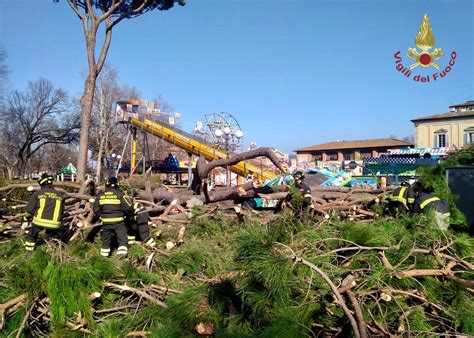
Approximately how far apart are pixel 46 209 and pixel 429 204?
→ 5.54 metres

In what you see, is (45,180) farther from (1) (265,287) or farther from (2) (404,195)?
(2) (404,195)

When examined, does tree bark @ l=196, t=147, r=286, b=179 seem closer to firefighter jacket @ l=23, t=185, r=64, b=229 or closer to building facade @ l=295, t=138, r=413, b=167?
firefighter jacket @ l=23, t=185, r=64, b=229

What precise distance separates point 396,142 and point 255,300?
203ft

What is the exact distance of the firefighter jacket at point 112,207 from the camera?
19.8 ft

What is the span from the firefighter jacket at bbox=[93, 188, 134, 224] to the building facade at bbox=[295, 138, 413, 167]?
51045 millimetres

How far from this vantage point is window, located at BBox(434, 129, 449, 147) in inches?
1750

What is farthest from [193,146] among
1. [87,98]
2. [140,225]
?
[140,225]

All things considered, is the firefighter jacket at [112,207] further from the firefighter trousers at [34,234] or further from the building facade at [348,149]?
the building facade at [348,149]

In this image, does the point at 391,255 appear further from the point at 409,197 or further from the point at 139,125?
the point at 139,125

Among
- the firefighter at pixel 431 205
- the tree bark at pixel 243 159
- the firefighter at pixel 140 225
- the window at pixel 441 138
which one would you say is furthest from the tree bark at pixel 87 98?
the window at pixel 441 138

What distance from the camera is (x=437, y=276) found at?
11.4 ft

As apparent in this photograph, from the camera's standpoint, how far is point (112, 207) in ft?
20.0

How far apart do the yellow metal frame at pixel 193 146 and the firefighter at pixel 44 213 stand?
13.7 metres

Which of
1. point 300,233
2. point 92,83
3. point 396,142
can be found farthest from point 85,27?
point 396,142
